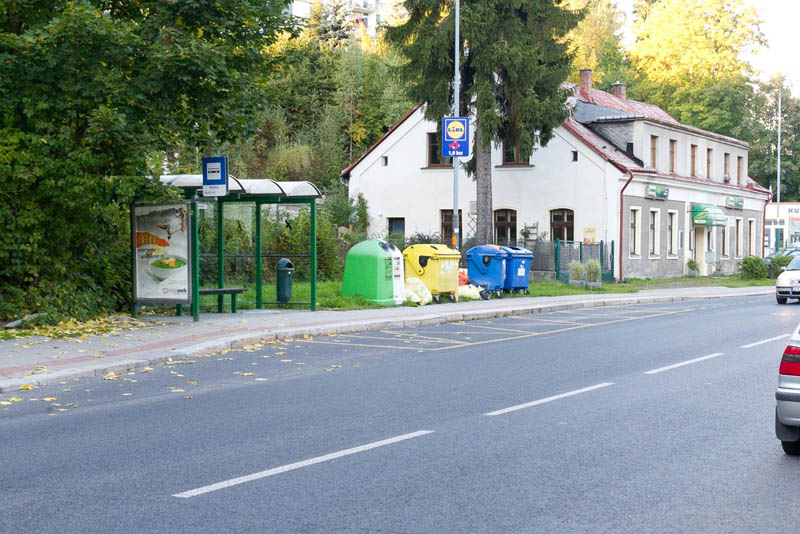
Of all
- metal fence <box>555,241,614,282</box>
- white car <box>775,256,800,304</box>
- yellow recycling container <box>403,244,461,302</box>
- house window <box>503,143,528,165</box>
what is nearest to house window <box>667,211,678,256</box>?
metal fence <box>555,241,614,282</box>

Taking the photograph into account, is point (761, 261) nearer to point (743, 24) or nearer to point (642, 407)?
point (743, 24)

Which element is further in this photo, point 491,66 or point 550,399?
point 491,66

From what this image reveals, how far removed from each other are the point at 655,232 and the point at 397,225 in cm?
1181

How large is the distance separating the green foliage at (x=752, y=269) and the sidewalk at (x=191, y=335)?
22.9m

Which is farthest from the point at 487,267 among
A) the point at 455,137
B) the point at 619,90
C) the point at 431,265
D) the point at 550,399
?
the point at 619,90

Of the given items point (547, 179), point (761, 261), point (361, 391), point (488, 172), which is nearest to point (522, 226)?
point (547, 179)

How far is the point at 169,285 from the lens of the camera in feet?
58.5

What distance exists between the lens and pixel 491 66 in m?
35.8

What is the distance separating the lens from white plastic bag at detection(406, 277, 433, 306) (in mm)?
23938

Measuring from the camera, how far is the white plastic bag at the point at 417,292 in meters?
23.9

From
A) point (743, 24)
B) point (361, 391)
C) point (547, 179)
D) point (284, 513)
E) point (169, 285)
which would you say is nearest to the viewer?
point (284, 513)

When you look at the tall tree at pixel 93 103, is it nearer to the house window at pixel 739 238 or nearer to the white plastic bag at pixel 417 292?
the white plastic bag at pixel 417 292

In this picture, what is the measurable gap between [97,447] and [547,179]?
1435 inches

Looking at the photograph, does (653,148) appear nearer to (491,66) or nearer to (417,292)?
(491,66)
